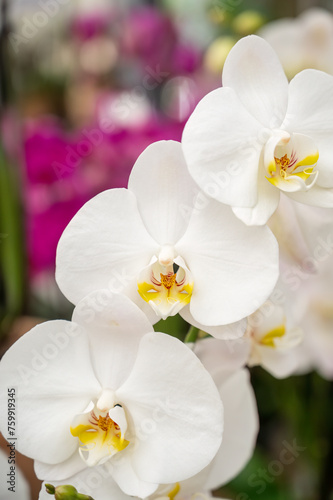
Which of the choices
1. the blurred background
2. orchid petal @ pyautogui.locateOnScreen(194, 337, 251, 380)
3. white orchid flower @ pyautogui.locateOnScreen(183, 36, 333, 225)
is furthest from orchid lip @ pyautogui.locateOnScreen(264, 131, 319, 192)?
the blurred background

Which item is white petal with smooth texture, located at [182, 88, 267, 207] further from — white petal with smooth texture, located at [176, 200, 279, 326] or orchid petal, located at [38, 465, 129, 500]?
orchid petal, located at [38, 465, 129, 500]

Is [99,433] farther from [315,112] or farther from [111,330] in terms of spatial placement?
[315,112]

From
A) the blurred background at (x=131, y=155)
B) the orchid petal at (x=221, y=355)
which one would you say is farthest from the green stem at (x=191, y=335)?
the blurred background at (x=131, y=155)

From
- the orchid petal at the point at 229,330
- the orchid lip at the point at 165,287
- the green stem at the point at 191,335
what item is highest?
the orchid lip at the point at 165,287

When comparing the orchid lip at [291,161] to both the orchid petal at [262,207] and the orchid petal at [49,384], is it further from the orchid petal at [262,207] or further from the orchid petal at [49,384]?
the orchid petal at [49,384]

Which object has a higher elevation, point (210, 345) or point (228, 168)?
point (228, 168)

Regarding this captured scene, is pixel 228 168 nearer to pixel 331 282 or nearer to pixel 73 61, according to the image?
pixel 331 282

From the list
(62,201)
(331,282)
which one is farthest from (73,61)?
(331,282)

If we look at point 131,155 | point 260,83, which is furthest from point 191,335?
point 131,155
